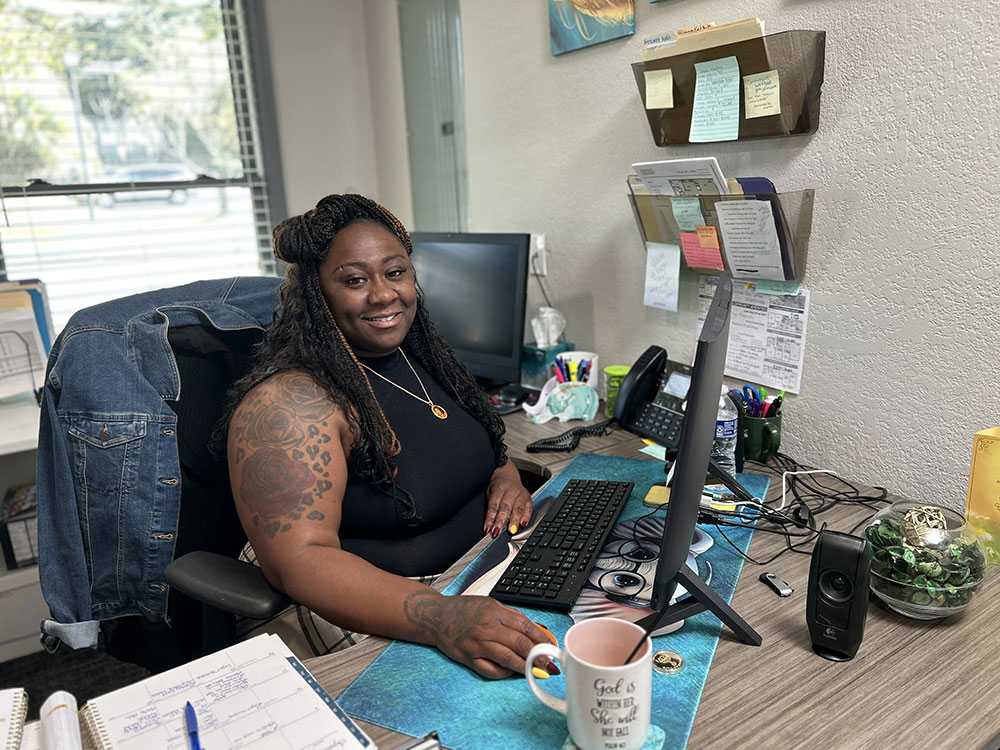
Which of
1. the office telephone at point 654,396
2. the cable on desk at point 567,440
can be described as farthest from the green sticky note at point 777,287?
the cable on desk at point 567,440

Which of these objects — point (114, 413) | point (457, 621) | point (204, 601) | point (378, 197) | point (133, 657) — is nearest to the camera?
point (457, 621)

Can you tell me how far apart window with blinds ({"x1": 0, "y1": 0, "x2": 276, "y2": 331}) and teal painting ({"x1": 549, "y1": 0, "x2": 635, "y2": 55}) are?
4.86 ft

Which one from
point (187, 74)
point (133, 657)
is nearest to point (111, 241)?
point (187, 74)

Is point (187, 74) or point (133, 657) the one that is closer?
point (133, 657)

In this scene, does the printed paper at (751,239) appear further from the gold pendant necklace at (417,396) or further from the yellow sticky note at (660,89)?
the gold pendant necklace at (417,396)

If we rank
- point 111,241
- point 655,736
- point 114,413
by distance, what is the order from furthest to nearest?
point 111,241 < point 114,413 < point 655,736

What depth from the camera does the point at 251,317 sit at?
1.45 metres

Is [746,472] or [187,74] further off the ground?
[187,74]

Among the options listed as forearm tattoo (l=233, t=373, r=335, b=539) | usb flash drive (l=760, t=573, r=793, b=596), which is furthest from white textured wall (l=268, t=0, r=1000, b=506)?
forearm tattoo (l=233, t=373, r=335, b=539)

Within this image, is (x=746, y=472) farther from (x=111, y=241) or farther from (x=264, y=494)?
(x=111, y=241)

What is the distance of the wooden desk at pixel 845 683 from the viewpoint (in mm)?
758

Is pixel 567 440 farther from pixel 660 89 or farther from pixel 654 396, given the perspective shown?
pixel 660 89

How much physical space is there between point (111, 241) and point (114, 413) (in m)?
1.75

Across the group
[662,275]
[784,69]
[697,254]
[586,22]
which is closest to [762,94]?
[784,69]
